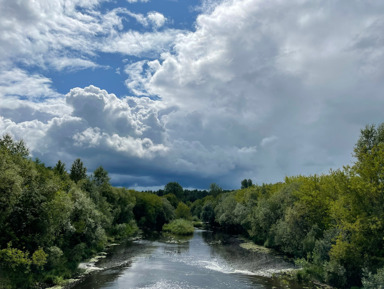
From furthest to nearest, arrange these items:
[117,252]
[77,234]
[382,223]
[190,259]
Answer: [117,252] < [190,259] < [77,234] < [382,223]

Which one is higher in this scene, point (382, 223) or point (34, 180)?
point (34, 180)

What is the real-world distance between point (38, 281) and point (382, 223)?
1399 inches

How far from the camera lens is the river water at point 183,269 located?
37094 millimetres

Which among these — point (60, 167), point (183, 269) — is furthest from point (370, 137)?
point (60, 167)

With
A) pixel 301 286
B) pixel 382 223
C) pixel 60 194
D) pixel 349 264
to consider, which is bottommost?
pixel 301 286

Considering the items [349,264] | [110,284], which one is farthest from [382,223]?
[110,284]

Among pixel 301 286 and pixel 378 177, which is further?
pixel 301 286

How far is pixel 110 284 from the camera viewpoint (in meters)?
36.6

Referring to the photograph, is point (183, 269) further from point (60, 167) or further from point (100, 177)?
point (100, 177)

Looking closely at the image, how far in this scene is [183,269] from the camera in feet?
149

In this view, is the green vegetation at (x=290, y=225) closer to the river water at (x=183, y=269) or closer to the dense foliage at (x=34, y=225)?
the dense foliage at (x=34, y=225)

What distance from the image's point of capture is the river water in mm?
37094

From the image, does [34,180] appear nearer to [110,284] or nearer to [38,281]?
[38,281]

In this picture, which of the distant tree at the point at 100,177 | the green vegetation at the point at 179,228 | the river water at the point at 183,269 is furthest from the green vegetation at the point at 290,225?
the green vegetation at the point at 179,228
